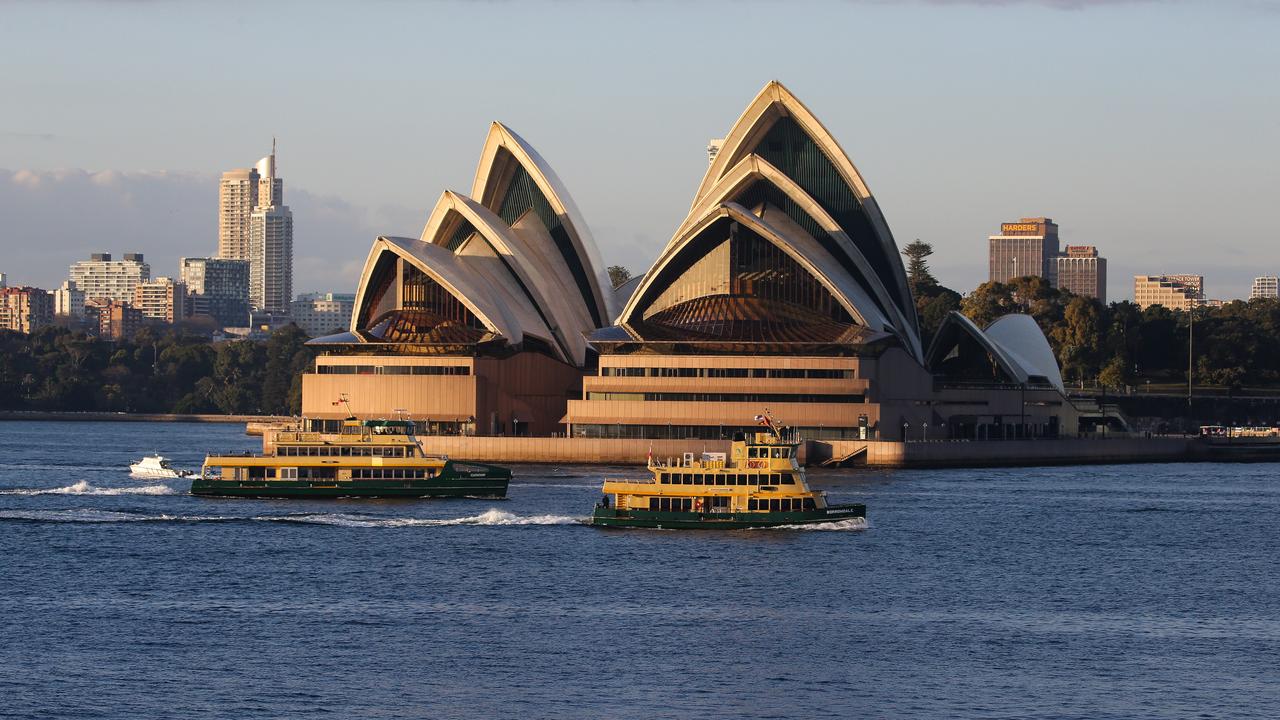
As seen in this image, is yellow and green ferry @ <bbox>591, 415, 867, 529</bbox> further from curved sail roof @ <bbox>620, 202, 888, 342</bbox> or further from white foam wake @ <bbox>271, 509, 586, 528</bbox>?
curved sail roof @ <bbox>620, 202, 888, 342</bbox>

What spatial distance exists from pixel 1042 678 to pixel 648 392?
72250 millimetres

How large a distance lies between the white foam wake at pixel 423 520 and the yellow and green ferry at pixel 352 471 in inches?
279

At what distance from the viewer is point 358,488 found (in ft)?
267

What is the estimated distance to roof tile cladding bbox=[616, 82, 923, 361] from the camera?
122 meters

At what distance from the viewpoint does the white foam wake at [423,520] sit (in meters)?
71.2

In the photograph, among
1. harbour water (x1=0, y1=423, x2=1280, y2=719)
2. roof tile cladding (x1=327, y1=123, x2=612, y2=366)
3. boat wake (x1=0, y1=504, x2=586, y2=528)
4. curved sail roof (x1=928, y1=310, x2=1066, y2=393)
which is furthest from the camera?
curved sail roof (x1=928, y1=310, x2=1066, y2=393)

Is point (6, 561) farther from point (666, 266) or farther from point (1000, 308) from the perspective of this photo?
A: point (1000, 308)

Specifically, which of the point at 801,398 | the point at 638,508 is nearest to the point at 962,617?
the point at 638,508

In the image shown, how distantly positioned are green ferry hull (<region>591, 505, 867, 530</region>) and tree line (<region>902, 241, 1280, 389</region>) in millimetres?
98810

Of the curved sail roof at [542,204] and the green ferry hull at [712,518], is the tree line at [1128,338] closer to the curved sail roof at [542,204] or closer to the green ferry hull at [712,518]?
the curved sail roof at [542,204]

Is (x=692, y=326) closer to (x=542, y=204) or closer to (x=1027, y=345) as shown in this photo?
(x=542, y=204)

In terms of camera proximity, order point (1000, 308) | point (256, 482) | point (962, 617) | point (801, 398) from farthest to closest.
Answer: point (1000, 308), point (801, 398), point (256, 482), point (962, 617)

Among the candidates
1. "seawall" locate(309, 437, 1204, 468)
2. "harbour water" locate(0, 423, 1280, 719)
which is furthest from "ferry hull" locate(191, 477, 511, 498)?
"seawall" locate(309, 437, 1204, 468)

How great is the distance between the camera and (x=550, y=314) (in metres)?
128
